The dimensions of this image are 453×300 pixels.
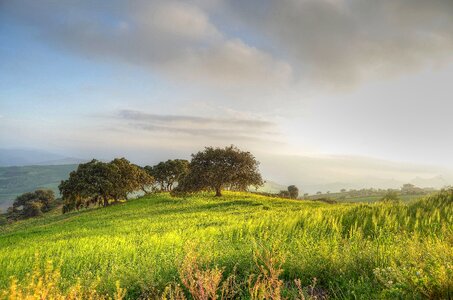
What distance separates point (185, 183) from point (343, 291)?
4055 cm

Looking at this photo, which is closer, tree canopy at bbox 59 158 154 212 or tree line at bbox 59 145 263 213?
tree line at bbox 59 145 263 213

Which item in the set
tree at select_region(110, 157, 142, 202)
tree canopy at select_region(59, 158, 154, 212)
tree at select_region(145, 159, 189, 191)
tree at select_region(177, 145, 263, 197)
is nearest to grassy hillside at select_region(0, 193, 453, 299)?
tree at select_region(177, 145, 263, 197)

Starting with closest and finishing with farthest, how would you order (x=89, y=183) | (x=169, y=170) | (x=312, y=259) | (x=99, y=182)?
1. (x=312, y=259)
2. (x=99, y=182)
3. (x=89, y=183)
4. (x=169, y=170)

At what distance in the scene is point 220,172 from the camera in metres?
45.6

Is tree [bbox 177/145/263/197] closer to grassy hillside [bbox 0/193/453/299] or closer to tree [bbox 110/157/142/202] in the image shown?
tree [bbox 110/157/142/202]

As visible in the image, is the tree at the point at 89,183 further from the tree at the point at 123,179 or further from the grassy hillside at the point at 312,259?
the grassy hillside at the point at 312,259

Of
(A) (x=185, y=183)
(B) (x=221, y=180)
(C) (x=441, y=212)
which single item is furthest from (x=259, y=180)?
(C) (x=441, y=212)

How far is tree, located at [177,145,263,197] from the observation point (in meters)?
45.5

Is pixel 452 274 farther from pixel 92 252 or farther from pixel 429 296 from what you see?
pixel 92 252

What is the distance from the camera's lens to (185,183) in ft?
152

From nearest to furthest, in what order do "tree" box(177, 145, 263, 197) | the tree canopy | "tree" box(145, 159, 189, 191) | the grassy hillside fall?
1. the grassy hillside
2. "tree" box(177, 145, 263, 197)
3. the tree canopy
4. "tree" box(145, 159, 189, 191)

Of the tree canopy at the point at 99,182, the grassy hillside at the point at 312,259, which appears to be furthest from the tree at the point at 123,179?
the grassy hillside at the point at 312,259

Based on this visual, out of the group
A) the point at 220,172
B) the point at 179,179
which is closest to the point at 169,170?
the point at 179,179

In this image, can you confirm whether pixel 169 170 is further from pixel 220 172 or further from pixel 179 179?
pixel 220 172
